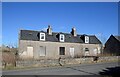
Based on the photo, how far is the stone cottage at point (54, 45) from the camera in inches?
1492

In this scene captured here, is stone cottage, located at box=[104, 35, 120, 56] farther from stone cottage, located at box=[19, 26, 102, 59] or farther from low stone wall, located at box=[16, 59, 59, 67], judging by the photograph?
low stone wall, located at box=[16, 59, 59, 67]

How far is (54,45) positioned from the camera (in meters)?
41.8

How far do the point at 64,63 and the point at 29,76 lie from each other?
14.4 m

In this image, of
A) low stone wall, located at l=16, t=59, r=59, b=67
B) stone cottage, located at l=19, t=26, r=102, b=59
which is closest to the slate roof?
stone cottage, located at l=19, t=26, r=102, b=59

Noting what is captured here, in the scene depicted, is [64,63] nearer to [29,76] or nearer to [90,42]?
[29,76]

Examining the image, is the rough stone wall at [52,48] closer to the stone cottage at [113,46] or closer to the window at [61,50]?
the window at [61,50]

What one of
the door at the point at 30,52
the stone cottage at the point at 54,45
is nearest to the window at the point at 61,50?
the stone cottage at the point at 54,45

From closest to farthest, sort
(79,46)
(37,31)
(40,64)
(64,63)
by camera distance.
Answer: (40,64)
(64,63)
(37,31)
(79,46)

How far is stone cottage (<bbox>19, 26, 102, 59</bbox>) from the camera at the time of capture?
3791 centimetres

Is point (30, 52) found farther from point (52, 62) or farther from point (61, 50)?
point (52, 62)

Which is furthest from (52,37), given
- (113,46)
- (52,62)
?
(113,46)

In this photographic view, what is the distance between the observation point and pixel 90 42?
4897cm

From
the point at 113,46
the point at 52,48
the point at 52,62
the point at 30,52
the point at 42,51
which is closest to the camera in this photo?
the point at 52,62

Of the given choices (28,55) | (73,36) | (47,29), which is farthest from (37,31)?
(73,36)
